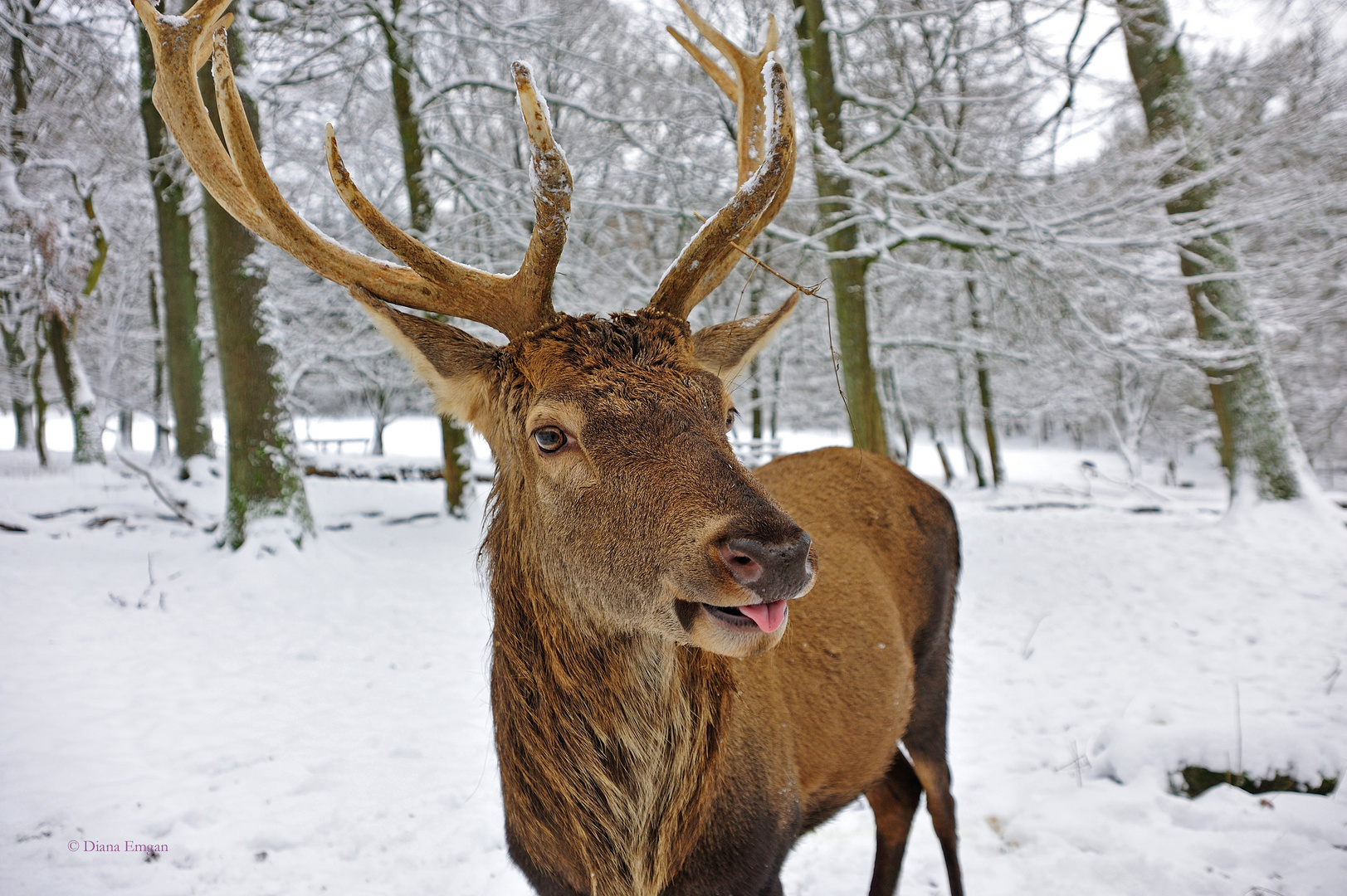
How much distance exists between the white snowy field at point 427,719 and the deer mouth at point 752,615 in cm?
246

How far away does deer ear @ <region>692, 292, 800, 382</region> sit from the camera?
239 centimetres

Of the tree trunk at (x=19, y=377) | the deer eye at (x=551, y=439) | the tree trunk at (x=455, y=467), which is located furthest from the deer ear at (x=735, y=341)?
the tree trunk at (x=19, y=377)

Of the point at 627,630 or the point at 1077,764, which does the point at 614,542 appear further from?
the point at 1077,764

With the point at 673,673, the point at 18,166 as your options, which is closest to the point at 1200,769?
the point at 673,673

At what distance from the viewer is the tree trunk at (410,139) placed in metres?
8.32

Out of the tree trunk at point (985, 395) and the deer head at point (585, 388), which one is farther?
the tree trunk at point (985, 395)

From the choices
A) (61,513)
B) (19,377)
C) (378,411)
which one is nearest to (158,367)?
(19,377)

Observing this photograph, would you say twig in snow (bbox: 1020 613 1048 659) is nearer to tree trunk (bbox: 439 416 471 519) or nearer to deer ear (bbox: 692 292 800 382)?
deer ear (bbox: 692 292 800 382)

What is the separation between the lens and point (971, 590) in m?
8.12

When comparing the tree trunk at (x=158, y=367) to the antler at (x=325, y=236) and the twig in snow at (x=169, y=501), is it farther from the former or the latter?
the antler at (x=325, y=236)

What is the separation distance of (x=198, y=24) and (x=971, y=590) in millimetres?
8437

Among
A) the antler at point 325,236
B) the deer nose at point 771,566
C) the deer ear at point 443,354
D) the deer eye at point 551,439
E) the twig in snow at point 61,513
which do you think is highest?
the antler at point 325,236

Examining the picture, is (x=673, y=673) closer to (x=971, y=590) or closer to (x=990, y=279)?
(x=971, y=590)

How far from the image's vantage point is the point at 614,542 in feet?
5.58
